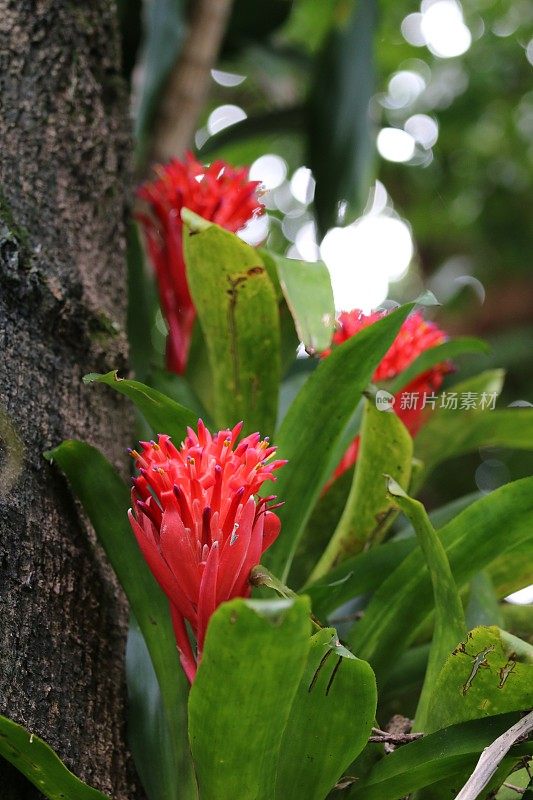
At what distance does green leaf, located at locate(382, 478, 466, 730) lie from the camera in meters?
0.58

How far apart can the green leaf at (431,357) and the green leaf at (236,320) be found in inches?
6.1

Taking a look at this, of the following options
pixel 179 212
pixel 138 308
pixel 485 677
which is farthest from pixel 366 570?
pixel 138 308

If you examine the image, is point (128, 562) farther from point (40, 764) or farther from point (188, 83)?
point (188, 83)

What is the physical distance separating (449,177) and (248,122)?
1711mm

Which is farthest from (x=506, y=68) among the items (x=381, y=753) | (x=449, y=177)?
(x=381, y=753)

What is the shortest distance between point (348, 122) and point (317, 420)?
1029 mm

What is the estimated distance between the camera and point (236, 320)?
2.53ft

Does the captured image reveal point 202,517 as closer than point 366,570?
Yes

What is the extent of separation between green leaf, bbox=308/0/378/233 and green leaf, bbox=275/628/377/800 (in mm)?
1154

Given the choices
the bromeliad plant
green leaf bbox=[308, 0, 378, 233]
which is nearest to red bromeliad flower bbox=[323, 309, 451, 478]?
the bromeliad plant

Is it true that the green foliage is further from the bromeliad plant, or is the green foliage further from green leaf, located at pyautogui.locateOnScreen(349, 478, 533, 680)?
green leaf, located at pyautogui.locateOnScreen(349, 478, 533, 680)

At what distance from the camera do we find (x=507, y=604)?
886 mm

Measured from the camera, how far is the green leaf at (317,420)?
0.69 meters

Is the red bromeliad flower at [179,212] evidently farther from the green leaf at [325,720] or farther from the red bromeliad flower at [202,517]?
the green leaf at [325,720]
